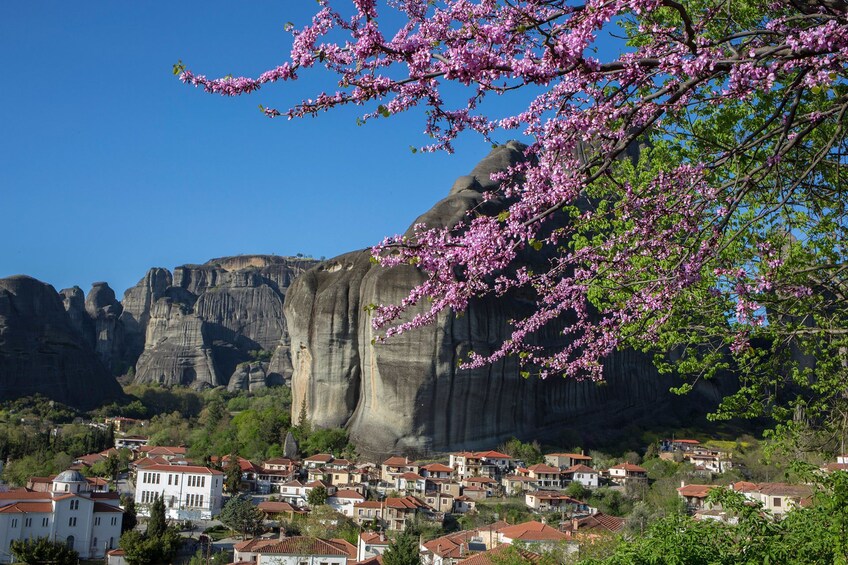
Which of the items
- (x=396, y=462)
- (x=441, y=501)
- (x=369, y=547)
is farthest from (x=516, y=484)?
(x=369, y=547)

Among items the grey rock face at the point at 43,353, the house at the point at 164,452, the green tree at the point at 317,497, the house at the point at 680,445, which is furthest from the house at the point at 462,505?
the grey rock face at the point at 43,353

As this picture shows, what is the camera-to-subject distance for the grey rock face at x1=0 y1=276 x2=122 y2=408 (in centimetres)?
8769

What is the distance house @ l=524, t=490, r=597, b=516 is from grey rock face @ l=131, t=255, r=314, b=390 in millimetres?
75357

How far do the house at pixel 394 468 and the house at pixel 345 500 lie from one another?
3.81 meters

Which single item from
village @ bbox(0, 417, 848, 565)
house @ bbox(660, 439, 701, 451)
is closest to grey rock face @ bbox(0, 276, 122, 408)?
village @ bbox(0, 417, 848, 565)

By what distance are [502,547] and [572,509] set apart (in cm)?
1430

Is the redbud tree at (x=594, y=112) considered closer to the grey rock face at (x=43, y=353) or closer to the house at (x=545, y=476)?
the house at (x=545, y=476)

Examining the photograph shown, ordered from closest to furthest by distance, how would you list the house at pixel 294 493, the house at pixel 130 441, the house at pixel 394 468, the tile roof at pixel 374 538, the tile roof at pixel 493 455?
the tile roof at pixel 374 538 → the house at pixel 294 493 → the house at pixel 394 468 → the tile roof at pixel 493 455 → the house at pixel 130 441

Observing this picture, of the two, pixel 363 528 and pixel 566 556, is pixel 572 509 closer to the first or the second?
pixel 363 528

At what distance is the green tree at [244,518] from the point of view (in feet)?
132

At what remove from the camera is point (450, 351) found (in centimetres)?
5147

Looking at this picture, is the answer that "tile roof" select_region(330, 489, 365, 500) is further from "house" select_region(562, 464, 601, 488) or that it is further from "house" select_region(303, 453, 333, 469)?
"house" select_region(562, 464, 601, 488)

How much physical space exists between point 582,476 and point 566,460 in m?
4.01

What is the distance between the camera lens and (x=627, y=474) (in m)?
49.9
